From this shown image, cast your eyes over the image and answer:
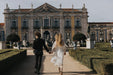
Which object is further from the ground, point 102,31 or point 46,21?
point 46,21

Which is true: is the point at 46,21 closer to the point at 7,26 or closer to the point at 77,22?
the point at 77,22

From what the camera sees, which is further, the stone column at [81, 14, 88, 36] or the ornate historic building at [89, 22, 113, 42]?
the ornate historic building at [89, 22, 113, 42]

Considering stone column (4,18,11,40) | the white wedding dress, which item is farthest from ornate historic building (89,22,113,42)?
the white wedding dress

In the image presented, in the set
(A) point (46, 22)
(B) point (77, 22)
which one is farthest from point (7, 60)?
(B) point (77, 22)

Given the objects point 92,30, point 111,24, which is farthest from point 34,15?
point 111,24

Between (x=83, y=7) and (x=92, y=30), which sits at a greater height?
(x=83, y=7)

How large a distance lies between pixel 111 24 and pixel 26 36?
70.7 feet

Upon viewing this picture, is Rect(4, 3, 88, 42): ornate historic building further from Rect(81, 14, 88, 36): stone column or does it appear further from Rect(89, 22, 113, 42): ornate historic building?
Rect(89, 22, 113, 42): ornate historic building

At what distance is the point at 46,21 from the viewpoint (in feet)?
118

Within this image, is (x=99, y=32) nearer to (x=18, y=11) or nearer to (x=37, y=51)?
(x=18, y=11)

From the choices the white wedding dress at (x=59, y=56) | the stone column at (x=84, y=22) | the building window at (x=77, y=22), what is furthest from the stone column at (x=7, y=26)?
the white wedding dress at (x=59, y=56)

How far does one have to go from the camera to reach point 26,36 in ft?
119

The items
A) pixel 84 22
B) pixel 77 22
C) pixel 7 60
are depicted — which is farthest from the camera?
pixel 77 22

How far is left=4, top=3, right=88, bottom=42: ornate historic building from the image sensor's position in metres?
35.9
